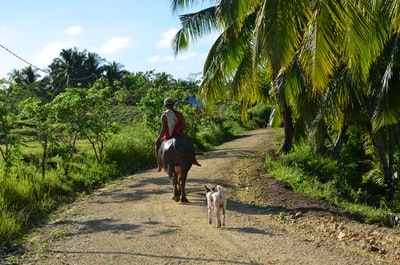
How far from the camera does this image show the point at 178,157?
325 inches

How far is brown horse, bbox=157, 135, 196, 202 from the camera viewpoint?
27.2 feet

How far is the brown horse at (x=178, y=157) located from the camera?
828cm

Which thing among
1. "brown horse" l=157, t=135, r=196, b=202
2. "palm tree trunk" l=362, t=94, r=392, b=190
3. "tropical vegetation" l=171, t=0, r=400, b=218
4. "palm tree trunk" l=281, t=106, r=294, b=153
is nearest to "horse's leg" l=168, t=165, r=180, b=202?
"brown horse" l=157, t=135, r=196, b=202

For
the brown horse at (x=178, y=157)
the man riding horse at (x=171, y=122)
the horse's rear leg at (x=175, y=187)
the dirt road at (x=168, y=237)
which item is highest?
the man riding horse at (x=171, y=122)

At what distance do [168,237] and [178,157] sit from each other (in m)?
2.15

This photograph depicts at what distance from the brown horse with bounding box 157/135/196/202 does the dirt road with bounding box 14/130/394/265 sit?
0.51 m

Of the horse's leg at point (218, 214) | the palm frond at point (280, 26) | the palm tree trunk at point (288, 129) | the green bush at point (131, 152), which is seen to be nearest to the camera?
the palm frond at point (280, 26)

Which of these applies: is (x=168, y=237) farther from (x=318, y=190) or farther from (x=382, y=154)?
(x=382, y=154)

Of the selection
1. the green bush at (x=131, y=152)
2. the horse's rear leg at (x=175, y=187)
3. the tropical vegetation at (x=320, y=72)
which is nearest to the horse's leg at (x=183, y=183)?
the horse's rear leg at (x=175, y=187)

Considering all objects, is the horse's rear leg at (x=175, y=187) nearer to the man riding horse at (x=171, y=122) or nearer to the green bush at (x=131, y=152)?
the man riding horse at (x=171, y=122)

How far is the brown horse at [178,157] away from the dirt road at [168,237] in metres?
0.51

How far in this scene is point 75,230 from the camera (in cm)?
711

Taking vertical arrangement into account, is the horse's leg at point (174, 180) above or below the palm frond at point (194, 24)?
below

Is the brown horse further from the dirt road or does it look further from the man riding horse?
the dirt road
